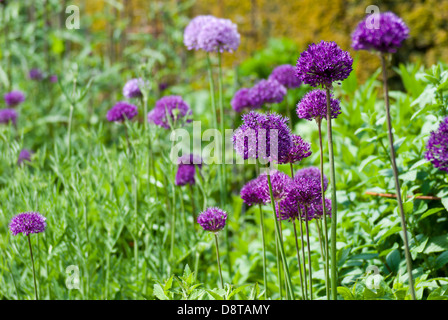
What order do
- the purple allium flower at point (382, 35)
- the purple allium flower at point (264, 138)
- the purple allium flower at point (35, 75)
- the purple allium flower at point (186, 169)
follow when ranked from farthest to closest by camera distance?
the purple allium flower at point (35, 75) → the purple allium flower at point (186, 169) → the purple allium flower at point (264, 138) → the purple allium flower at point (382, 35)

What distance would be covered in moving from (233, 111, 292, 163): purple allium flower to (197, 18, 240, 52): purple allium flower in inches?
32.3

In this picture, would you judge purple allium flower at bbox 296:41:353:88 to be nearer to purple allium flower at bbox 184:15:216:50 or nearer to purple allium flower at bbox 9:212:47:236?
purple allium flower at bbox 9:212:47:236

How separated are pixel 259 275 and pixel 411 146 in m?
0.73

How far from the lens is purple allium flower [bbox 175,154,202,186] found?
166 centimetres

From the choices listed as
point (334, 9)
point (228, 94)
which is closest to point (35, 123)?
point (228, 94)

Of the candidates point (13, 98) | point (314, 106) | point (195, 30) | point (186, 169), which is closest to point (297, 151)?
point (314, 106)

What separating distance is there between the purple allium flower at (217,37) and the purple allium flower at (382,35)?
93 centimetres

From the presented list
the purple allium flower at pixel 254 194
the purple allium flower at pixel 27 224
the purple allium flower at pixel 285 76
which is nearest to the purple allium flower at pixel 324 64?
the purple allium flower at pixel 254 194

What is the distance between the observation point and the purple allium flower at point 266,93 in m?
1.72

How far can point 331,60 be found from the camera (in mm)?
876

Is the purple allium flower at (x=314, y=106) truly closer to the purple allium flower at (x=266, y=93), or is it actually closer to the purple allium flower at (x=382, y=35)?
the purple allium flower at (x=382, y=35)

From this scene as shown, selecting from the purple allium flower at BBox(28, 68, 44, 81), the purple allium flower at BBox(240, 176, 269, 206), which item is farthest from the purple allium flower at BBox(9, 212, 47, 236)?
the purple allium flower at BBox(28, 68, 44, 81)

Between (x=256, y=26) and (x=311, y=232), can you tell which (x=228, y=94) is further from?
(x=311, y=232)
